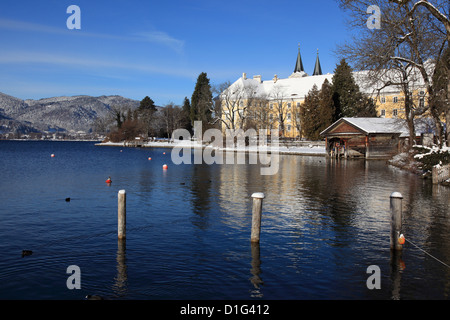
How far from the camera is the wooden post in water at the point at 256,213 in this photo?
11.8 m

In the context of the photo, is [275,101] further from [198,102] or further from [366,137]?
[366,137]

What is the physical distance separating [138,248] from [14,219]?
748 centimetres

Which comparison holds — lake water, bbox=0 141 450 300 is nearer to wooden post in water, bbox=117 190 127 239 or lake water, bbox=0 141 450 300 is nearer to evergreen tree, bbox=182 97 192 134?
wooden post in water, bbox=117 190 127 239

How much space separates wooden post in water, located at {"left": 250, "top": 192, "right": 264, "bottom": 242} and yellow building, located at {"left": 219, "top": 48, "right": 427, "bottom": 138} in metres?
72.0

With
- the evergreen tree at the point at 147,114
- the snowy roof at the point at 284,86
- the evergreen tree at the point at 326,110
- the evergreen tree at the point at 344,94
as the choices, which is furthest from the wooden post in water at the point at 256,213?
the evergreen tree at the point at 147,114

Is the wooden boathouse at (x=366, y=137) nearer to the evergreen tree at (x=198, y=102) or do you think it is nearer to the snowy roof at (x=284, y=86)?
the snowy roof at (x=284, y=86)

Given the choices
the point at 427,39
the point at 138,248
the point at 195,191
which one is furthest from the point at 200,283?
the point at 427,39

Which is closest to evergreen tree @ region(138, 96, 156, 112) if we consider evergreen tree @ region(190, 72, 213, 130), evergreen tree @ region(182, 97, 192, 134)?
evergreen tree @ region(182, 97, 192, 134)

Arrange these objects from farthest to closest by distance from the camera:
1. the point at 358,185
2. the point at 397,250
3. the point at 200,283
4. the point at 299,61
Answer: the point at 299,61 → the point at 358,185 → the point at 397,250 → the point at 200,283

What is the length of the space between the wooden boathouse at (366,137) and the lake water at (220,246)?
29263 millimetres

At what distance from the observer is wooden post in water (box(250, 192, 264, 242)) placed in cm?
1181

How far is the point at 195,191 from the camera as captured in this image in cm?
2509

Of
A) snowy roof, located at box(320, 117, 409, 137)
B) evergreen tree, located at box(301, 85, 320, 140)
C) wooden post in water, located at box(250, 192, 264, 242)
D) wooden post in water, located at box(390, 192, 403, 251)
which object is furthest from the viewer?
evergreen tree, located at box(301, 85, 320, 140)
